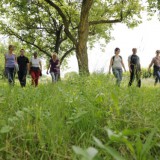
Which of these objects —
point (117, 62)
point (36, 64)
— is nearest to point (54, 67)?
point (36, 64)

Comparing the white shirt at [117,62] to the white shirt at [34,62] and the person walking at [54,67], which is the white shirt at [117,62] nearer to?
the person walking at [54,67]

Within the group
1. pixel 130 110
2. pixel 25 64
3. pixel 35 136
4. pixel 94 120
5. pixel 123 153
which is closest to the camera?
pixel 123 153

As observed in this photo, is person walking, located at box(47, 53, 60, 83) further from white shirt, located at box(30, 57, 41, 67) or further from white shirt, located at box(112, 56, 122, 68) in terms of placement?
white shirt, located at box(112, 56, 122, 68)

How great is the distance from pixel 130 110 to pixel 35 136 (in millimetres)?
1013

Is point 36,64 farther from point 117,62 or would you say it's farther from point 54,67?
point 117,62

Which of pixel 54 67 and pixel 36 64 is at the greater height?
pixel 36 64

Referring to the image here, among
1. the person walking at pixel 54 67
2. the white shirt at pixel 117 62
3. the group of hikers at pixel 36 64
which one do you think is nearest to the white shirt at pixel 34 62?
the group of hikers at pixel 36 64

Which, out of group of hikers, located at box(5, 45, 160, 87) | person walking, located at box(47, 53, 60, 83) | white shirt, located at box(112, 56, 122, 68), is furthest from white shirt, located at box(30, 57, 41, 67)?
white shirt, located at box(112, 56, 122, 68)

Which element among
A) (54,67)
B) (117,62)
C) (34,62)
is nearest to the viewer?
(117,62)

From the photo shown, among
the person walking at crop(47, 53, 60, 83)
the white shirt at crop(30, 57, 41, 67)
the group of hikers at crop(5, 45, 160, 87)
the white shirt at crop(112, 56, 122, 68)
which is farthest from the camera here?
the person walking at crop(47, 53, 60, 83)

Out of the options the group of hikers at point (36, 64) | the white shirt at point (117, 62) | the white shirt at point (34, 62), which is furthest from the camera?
the white shirt at point (34, 62)

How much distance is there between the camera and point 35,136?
1.95 m

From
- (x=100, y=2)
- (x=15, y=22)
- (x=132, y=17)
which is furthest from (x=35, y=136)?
(x=15, y=22)

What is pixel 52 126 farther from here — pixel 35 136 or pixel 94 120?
pixel 94 120
